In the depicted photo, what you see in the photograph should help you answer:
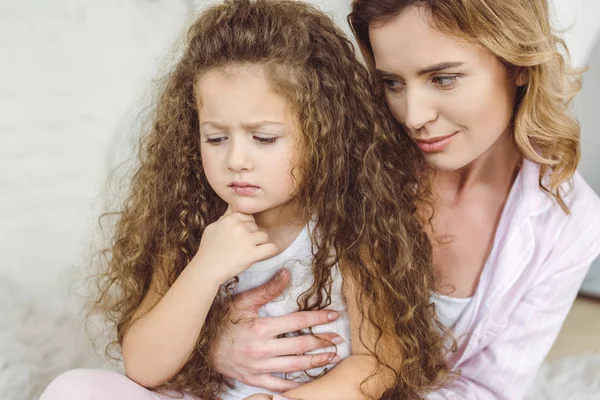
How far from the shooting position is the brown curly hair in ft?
4.13

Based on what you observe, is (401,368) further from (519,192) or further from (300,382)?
(519,192)

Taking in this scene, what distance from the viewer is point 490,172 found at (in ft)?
5.11

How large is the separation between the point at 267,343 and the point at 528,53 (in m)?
0.65

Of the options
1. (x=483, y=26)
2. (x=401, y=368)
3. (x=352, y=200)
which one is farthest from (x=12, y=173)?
(x=483, y=26)

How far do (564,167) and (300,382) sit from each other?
62cm

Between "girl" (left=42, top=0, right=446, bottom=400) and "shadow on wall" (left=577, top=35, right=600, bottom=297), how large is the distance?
607 mm

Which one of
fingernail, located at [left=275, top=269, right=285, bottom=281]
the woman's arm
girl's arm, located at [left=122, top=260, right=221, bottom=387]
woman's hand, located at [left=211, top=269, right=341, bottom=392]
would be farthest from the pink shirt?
girl's arm, located at [left=122, top=260, right=221, bottom=387]

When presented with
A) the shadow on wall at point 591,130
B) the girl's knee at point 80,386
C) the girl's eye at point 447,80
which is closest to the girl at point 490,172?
the girl's eye at point 447,80

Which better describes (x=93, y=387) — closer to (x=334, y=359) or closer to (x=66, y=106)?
(x=334, y=359)

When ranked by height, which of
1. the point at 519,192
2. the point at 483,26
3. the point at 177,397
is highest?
the point at 483,26

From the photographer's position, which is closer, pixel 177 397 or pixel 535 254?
pixel 177 397

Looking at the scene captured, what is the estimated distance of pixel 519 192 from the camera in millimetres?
1491

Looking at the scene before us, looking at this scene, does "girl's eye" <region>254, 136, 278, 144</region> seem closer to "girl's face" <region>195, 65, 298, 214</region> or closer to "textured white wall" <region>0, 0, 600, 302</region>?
"girl's face" <region>195, 65, 298, 214</region>

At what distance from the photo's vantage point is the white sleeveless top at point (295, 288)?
1.36 m
